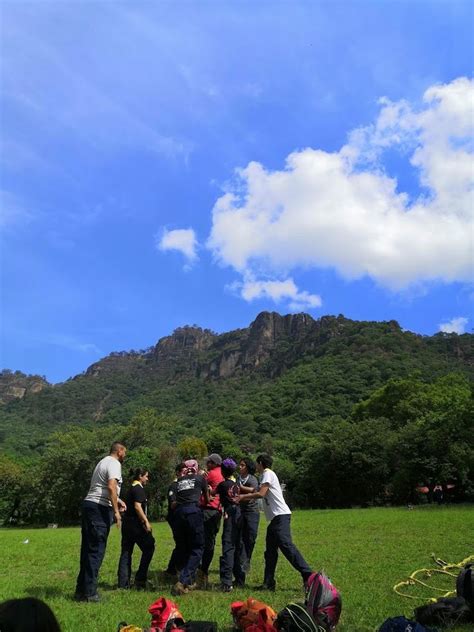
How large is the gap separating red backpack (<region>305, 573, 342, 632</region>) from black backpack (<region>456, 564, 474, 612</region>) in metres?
1.37

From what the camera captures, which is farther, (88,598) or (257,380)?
(257,380)

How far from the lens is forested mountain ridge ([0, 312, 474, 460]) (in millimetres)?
91188

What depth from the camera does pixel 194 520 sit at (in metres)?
7.27

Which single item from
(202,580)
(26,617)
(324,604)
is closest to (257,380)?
(202,580)

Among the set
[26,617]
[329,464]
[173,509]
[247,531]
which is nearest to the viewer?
[26,617]

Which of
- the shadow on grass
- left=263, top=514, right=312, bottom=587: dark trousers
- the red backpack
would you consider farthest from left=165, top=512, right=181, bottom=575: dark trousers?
the red backpack

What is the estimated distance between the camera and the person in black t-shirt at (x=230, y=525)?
7.66 metres

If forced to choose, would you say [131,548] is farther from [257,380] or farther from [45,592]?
[257,380]

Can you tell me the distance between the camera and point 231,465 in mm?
8336

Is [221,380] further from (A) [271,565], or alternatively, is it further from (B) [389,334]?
(A) [271,565]

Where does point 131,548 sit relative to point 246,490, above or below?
below

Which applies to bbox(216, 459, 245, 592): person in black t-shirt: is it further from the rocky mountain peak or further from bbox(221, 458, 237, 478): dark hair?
the rocky mountain peak

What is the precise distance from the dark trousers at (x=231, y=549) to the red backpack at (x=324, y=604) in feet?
7.82

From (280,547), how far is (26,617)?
17.4 ft
